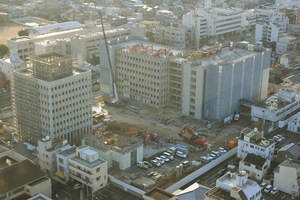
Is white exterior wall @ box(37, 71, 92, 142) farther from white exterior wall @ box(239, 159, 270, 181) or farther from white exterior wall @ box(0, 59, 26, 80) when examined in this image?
white exterior wall @ box(0, 59, 26, 80)

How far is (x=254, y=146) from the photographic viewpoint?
32.6 meters

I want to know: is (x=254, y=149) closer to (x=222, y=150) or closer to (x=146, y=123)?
(x=222, y=150)

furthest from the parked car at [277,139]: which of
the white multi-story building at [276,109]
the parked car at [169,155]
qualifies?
the parked car at [169,155]

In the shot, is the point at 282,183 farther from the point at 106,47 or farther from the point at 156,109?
the point at 106,47

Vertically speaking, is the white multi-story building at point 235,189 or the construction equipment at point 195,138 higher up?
the white multi-story building at point 235,189

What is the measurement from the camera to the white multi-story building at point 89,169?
2891 centimetres

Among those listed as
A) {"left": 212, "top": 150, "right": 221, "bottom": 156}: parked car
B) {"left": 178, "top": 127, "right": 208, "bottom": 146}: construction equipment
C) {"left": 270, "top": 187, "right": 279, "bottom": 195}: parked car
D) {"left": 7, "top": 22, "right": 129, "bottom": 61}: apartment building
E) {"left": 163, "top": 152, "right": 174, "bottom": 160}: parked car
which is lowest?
{"left": 270, "top": 187, "right": 279, "bottom": 195}: parked car

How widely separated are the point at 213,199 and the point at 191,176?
22.3 ft

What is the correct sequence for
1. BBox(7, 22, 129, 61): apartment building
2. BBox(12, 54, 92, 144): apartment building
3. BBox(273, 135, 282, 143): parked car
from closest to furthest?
BBox(12, 54, 92, 144): apartment building < BBox(273, 135, 282, 143): parked car < BBox(7, 22, 129, 61): apartment building

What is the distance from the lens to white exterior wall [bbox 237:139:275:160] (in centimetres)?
3225

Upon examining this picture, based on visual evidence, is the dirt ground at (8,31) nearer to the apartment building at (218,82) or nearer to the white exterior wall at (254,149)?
the apartment building at (218,82)

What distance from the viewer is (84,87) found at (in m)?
35.2

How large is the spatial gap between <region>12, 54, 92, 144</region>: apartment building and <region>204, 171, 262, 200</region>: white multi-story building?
544 inches

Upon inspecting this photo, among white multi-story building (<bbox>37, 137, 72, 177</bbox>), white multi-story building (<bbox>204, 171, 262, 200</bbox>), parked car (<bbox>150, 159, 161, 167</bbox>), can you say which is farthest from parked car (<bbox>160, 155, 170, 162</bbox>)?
white multi-story building (<bbox>204, 171, 262, 200</bbox>)
